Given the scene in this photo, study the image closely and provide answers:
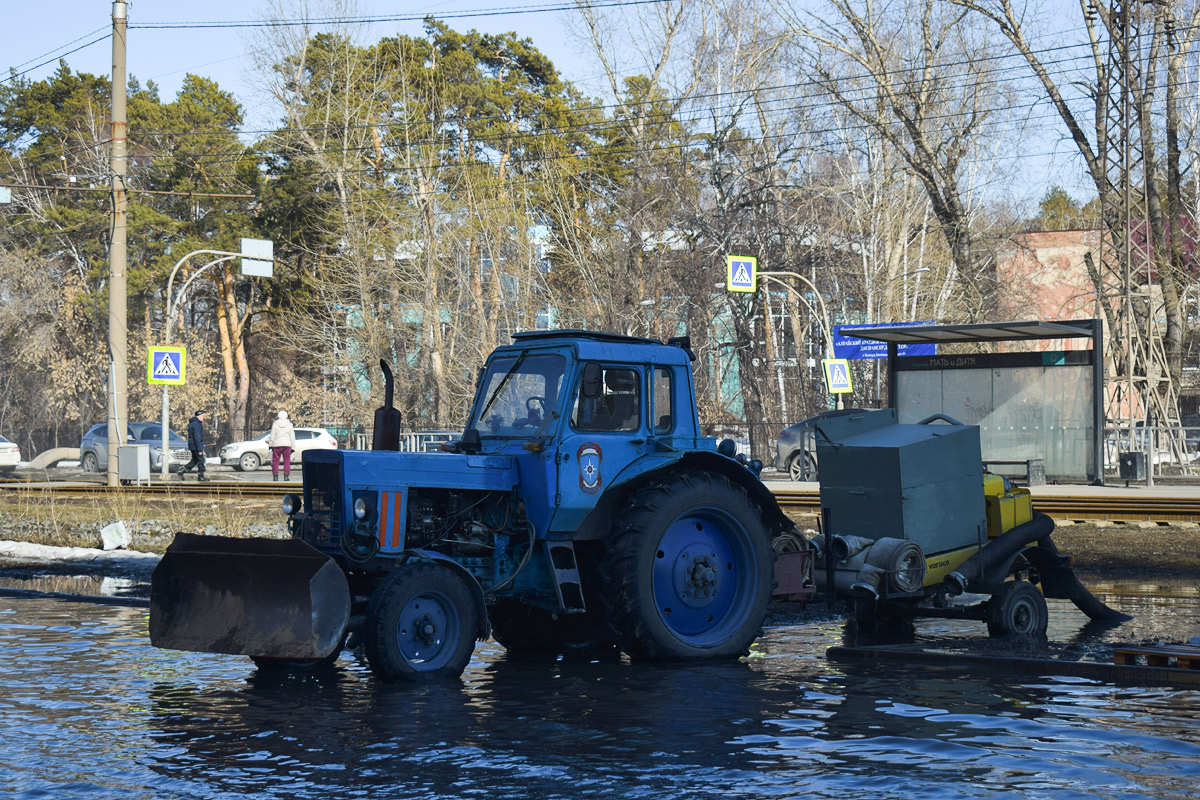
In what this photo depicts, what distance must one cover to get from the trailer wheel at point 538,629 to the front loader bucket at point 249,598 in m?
2.31

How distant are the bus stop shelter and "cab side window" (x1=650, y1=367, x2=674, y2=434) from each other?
682 inches

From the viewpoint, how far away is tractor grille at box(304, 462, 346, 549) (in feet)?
31.5

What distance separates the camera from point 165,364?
106 feet

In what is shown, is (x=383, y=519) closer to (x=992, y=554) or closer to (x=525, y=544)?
(x=525, y=544)

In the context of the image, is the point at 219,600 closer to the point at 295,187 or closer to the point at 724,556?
the point at 724,556

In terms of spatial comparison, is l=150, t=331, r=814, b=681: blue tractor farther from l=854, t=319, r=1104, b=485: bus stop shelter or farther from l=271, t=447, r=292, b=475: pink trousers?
l=271, t=447, r=292, b=475: pink trousers

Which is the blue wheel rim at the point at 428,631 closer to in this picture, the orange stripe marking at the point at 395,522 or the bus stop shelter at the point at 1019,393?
the orange stripe marking at the point at 395,522

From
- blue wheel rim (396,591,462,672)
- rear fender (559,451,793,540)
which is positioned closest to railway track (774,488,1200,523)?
rear fender (559,451,793,540)

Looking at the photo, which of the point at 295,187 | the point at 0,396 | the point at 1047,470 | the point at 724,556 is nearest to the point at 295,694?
the point at 724,556

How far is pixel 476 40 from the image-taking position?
6197 centimetres

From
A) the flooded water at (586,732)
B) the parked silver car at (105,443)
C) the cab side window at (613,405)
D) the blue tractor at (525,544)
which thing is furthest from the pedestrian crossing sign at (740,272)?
the flooded water at (586,732)

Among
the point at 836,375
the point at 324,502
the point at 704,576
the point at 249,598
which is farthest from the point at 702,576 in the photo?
the point at 836,375

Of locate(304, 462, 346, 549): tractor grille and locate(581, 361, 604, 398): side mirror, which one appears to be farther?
locate(581, 361, 604, 398): side mirror

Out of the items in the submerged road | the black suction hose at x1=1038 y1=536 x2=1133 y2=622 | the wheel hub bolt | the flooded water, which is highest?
the submerged road
